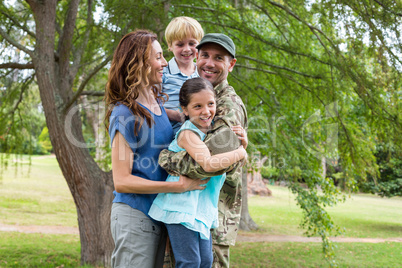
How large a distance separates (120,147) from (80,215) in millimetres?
6007

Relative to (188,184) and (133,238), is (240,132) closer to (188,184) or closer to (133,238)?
(188,184)

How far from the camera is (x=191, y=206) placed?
6.34 ft

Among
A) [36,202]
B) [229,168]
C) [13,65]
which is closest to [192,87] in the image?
[229,168]

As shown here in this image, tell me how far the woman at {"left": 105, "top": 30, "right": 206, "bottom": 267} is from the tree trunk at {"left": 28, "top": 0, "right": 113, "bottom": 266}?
519 centimetres

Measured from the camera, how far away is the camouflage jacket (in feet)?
6.41

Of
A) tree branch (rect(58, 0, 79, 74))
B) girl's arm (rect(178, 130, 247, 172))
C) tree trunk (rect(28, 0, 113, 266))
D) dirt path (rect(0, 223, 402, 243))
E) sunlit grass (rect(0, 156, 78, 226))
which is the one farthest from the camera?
sunlit grass (rect(0, 156, 78, 226))

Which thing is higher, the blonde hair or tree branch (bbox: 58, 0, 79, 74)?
tree branch (bbox: 58, 0, 79, 74)

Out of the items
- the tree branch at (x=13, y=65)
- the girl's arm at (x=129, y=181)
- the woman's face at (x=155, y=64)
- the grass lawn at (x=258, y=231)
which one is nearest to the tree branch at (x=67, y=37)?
the tree branch at (x=13, y=65)

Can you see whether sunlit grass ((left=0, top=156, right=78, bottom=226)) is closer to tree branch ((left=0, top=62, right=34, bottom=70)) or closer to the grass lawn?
the grass lawn

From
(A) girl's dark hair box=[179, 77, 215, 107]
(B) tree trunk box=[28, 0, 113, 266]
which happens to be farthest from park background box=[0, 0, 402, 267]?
(A) girl's dark hair box=[179, 77, 215, 107]

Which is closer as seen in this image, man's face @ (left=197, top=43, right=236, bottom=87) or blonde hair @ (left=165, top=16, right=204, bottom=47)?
man's face @ (left=197, top=43, right=236, bottom=87)

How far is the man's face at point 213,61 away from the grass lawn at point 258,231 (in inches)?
252

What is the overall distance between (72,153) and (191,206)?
553cm

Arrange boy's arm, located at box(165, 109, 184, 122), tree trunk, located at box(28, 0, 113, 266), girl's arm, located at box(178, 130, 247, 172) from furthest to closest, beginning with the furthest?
tree trunk, located at box(28, 0, 113, 266) < boy's arm, located at box(165, 109, 184, 122) < girl's arm, located at box(178, 130, 247, 172)
